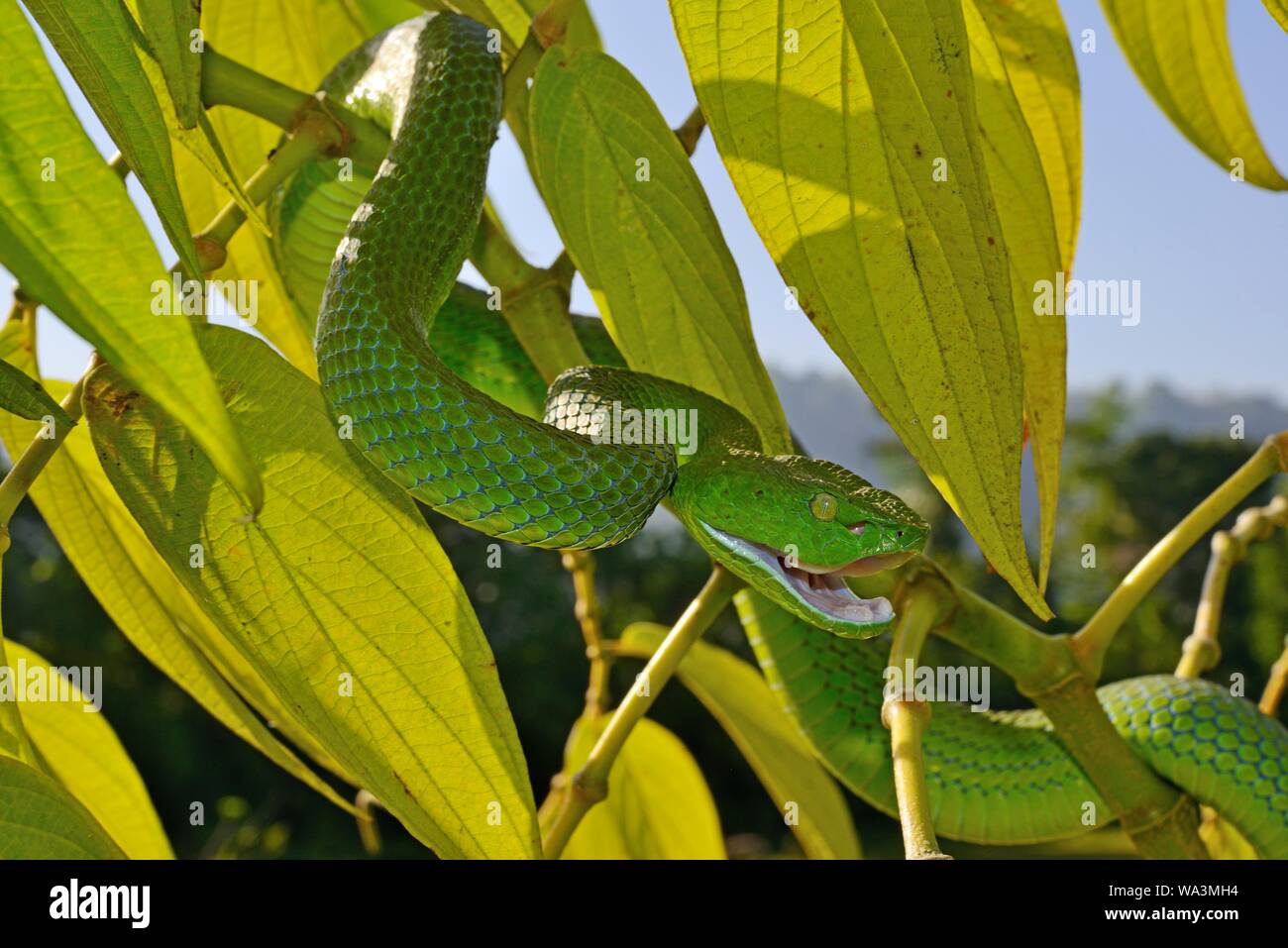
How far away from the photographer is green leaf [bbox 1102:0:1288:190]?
1.02 metres

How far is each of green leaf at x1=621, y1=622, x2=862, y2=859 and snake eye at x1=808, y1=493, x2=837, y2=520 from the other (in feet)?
0.87

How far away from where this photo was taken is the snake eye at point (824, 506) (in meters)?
1.08

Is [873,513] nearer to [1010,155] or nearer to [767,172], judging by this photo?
[1010,155]

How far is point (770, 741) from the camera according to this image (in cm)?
141

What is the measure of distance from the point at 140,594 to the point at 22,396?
14.8 inches

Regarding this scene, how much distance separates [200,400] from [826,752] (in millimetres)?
976

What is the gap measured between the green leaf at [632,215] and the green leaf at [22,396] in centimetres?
34

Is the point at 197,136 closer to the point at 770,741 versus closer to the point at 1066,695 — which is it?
the point at 1066,695

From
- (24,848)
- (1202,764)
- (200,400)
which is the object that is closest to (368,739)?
(24,848)

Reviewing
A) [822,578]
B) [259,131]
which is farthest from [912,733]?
[259,131]

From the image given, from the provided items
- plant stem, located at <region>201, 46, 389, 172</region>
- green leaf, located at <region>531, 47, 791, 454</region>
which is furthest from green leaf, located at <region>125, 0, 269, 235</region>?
green leaf, located at <region>531, 47, 791, 454</region>

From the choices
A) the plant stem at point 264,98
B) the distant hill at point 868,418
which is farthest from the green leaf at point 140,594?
the distant hill at point 868,418

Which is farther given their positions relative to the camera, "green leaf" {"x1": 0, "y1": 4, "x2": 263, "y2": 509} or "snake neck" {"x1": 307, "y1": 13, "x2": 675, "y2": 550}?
"snake neck" {"x1": 307, "y1": 13, "x2": 675, "y2": 550}

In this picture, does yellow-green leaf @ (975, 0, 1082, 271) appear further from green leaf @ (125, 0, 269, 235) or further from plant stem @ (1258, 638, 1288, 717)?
green leaf @ (125, 0, 269, 235)
